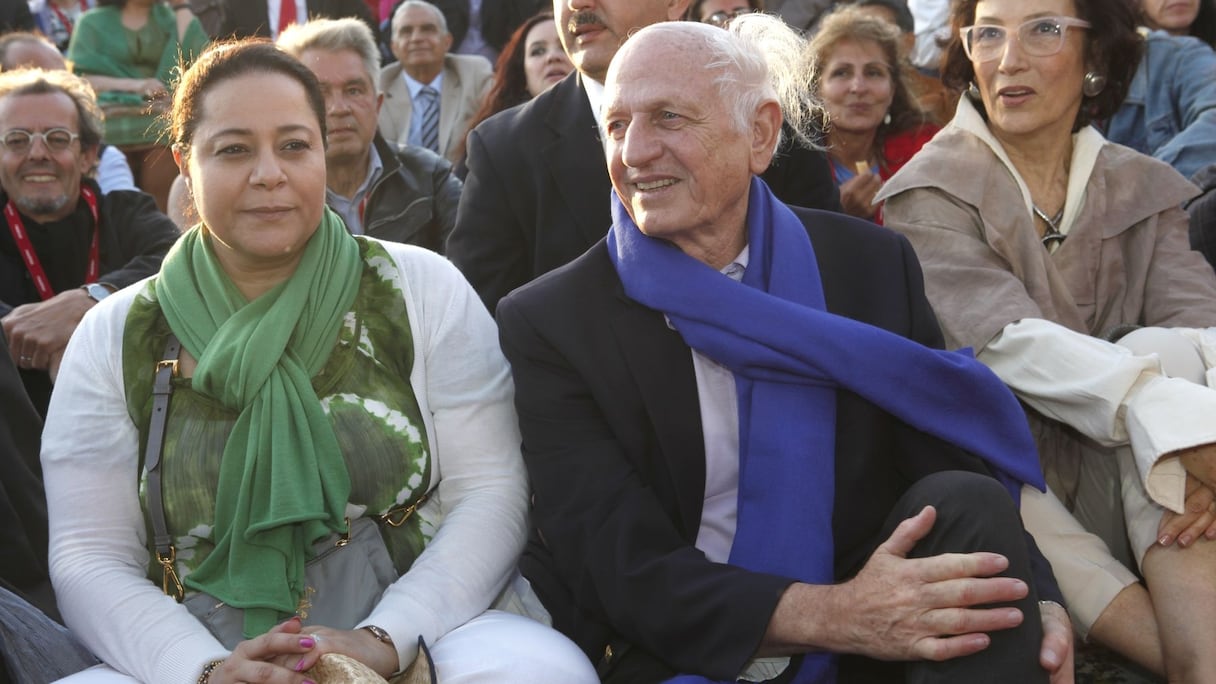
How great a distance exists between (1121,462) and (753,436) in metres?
1.11

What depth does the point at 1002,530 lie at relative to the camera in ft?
8.38

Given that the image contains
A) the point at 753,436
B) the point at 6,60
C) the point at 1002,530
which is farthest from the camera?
the point at 6,60

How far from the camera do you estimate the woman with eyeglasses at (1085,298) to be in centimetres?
313

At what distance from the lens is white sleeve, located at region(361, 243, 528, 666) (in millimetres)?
3031

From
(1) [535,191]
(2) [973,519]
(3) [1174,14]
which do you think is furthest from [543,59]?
(2) [973,519]

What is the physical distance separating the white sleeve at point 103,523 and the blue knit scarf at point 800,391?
1.07 metres

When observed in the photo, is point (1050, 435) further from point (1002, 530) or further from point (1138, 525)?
point (1002, 530)

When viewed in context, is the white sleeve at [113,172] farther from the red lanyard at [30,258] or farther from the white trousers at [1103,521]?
the white trousers at [1103,521]

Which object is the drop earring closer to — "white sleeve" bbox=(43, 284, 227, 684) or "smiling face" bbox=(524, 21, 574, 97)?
"white sleeve" bbox=(43, 284, 227, 684)

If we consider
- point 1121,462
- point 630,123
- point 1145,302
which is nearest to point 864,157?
point 1145,302

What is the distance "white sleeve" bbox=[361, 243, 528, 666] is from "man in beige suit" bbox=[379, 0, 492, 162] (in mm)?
4547

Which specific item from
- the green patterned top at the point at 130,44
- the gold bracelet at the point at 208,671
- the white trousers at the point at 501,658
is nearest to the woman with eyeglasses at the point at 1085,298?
the white trousers at the point at 501,658

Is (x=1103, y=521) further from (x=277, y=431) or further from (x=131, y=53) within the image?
(x=131, y=53)

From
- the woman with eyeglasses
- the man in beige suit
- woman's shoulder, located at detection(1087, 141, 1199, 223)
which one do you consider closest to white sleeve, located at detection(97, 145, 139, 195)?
the man in beige suit
